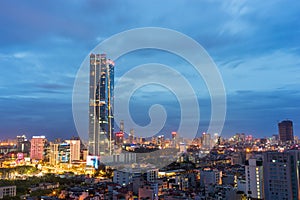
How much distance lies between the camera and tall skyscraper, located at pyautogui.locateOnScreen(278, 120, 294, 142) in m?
16.5

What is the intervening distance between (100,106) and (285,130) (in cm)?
1072

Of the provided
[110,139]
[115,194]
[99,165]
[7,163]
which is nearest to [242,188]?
[115,194]

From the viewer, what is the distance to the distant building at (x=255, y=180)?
13.5 ft

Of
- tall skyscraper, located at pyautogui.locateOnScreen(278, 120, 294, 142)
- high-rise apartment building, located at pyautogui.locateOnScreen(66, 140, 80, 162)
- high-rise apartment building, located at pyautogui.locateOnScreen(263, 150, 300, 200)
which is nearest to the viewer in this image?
high-rise apartment building, located at pyautogui.locateOnScreen(263, 150, 300, 200)

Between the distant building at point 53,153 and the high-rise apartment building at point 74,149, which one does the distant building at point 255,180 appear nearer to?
the distant building at point 53,153

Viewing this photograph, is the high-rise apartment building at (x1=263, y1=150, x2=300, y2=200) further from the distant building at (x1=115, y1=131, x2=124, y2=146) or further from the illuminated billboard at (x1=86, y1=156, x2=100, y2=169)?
the distant building at (x1=115, y1=131, x2=124, y2=146)

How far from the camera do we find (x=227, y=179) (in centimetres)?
558

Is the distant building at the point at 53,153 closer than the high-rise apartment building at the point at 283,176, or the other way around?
the high-rise apartment building at the point at 283,176

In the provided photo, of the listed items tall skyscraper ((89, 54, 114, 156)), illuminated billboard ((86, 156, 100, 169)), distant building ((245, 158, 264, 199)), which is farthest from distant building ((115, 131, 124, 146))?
distant building ((245, 158, 264, 199))

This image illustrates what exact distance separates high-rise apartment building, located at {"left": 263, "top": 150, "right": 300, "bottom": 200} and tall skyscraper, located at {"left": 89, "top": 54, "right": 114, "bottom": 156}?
940 centimetres

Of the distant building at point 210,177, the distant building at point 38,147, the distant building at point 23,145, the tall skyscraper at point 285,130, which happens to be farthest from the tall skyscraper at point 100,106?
the tall skyscraper at point 285,130

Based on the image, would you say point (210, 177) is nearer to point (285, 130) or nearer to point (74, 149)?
point (74, 149)

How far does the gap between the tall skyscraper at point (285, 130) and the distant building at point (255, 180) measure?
1367cm

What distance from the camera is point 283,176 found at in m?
3.79
